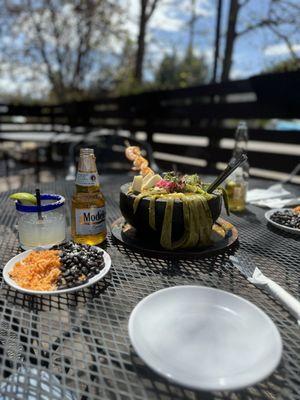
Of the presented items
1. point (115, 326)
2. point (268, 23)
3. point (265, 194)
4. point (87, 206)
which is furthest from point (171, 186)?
point (268, 23)

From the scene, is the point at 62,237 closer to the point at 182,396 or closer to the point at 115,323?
the point at 115,323

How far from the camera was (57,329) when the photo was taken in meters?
0.58

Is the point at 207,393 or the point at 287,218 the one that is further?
the point at 287,218

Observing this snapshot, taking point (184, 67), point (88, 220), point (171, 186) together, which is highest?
point (184, 67)

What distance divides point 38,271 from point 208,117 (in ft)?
11.9

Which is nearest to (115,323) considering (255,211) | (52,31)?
(255,211)

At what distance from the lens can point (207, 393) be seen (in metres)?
0.46

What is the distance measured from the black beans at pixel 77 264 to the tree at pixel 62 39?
7.66 metres

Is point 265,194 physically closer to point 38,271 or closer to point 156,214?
point 156,214

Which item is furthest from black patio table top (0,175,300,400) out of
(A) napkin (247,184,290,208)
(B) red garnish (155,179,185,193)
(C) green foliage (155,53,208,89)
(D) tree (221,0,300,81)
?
(C) green foliage (155,53,208,89)

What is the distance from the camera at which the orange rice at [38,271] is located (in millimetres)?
679

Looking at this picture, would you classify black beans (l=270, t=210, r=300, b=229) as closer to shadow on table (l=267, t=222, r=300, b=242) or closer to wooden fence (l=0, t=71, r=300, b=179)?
shadow on table (l=267, t=222, r=300, b=242)

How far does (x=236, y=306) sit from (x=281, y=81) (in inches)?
112

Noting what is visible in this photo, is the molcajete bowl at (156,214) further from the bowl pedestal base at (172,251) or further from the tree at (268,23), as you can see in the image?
the tree at (268,23)
